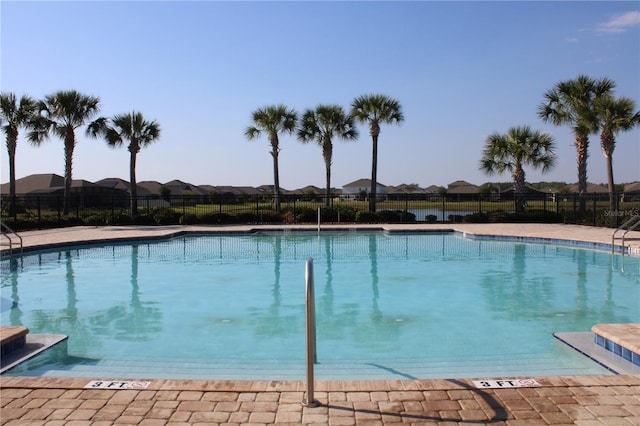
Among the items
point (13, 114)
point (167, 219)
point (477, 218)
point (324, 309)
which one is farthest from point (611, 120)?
point (13, 114)

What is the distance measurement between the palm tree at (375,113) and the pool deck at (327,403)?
2069 cm

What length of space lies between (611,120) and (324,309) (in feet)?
55.2

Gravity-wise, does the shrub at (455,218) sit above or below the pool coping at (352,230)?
above

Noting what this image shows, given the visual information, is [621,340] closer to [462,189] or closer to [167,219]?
[167,219]

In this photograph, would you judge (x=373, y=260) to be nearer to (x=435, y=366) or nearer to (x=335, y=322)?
(x=335, y=322)

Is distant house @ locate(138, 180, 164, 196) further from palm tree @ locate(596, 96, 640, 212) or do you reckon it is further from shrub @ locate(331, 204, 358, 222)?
palm tree @ locate(596, 96, 640, 212)

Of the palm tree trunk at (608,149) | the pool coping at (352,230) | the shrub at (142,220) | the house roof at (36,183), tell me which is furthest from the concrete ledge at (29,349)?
the house roof at (36,183)

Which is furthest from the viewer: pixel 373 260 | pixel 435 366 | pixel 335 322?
pixel 373 260

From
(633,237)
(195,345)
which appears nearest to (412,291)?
(195,345)

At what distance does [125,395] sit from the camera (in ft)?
11.4

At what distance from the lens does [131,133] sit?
2294cm

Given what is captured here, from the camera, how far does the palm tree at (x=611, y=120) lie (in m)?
18.8

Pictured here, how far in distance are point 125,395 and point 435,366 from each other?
301 cm

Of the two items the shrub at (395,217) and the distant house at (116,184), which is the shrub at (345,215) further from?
the distant house at (116,184)
